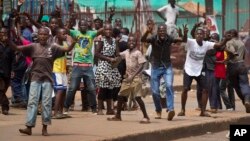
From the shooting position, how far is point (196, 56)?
41.9ft

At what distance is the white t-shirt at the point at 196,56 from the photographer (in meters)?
12.7

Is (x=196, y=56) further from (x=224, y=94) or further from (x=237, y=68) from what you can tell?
(x=224, y=94)

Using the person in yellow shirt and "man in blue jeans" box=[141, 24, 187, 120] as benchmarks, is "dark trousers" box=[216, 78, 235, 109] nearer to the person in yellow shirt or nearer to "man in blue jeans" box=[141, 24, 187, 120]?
"man in blue jeans" box=[141, 24, 187, 120]

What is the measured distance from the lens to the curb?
10367 millimetres

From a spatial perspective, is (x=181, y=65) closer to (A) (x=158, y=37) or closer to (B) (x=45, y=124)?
(A) (x=158, y=37)

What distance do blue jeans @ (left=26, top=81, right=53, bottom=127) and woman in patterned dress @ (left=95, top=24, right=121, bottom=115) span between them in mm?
2909

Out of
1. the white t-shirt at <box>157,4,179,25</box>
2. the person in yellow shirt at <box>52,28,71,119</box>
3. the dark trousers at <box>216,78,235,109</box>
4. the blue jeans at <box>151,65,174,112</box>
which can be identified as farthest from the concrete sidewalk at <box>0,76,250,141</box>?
the white t-shirt at <box>157,4,179,25</box>

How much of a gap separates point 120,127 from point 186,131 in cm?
A: 126

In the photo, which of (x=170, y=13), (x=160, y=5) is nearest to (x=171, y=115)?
(x=170, y=13)

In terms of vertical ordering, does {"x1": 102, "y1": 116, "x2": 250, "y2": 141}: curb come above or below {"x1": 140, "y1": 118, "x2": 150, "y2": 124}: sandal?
below

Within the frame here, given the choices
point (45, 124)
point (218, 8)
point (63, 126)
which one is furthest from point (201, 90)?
point (218, 8)

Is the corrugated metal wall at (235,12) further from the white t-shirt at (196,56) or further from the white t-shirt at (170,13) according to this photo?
the white t-shirt at (196,56)

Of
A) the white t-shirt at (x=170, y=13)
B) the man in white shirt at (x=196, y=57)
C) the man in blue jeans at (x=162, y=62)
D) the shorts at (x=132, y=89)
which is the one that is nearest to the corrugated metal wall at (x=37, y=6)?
the white t-shirt at (x=170, y=13)

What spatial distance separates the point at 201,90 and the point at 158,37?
168cm
